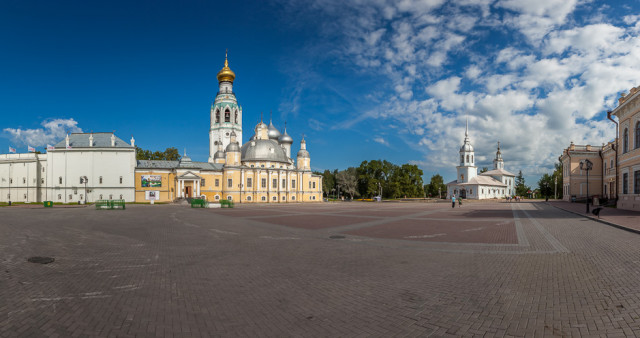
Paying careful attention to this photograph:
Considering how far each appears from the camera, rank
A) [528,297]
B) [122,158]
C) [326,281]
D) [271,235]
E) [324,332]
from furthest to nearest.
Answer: [122,158], [271,235], [326,281], [528,297], [324,332]

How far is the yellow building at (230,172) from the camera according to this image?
52438mm

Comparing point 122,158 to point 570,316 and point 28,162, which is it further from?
point 570,316

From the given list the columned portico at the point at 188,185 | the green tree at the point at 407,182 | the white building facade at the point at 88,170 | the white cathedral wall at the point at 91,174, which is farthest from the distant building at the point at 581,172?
the white building facade at the point at 88,170

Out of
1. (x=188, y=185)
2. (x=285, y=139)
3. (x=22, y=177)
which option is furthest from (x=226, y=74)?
(x=22, y=177)

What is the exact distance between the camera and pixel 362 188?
285ft


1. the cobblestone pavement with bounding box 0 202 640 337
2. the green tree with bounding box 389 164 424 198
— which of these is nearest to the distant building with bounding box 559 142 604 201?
the green tree with bounding box 389 164 424 198

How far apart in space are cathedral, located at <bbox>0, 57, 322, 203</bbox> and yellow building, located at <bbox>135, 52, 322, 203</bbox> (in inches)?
5.8

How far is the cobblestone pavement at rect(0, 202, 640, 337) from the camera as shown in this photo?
4.50m

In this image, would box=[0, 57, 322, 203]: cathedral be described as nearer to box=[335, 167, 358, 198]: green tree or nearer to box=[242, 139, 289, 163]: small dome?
box=[242, 139, 289, 163]: small dome

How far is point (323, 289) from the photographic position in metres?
6.12

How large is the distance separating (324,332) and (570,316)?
3.72 m

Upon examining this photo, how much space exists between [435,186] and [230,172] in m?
66.7

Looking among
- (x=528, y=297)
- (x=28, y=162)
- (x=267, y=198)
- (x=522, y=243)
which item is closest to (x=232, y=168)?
(x=267, y=198)

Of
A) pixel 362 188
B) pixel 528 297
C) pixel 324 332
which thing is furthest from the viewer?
pixel 362 188
